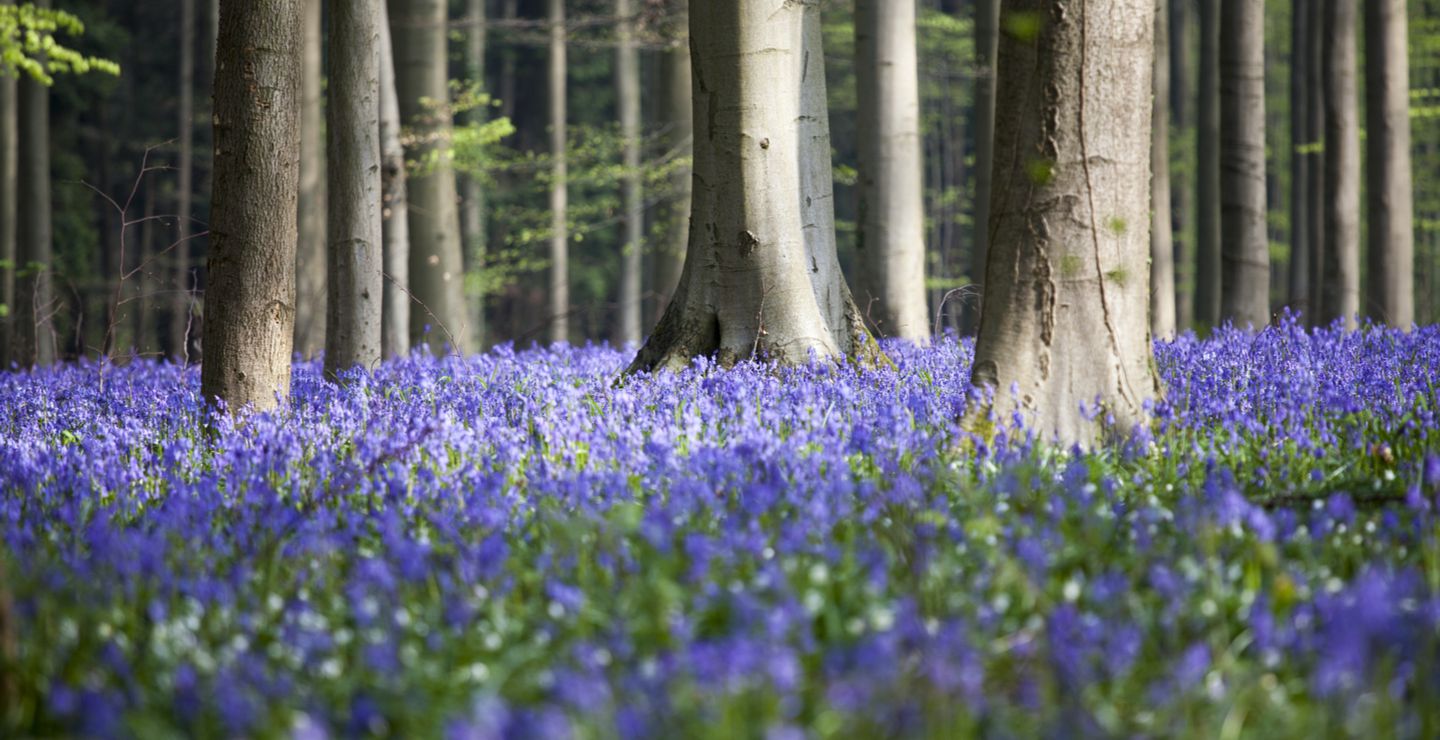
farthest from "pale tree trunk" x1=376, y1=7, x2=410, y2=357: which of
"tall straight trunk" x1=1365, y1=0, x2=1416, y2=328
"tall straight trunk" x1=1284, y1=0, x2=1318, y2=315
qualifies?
"tall straight trunk" x1=1284, y1=0, x2=1318, y2=315

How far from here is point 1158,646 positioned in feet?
9.41

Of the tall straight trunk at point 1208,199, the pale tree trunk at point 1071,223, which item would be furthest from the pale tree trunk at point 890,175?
the tall straight trunk at point 1208,199

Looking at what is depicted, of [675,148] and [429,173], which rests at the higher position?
[675,148]

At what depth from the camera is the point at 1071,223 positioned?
4930 mm

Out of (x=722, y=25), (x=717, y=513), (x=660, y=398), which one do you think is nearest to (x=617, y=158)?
(x=722, y=25)

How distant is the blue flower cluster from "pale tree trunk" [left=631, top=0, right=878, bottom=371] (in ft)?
6.05

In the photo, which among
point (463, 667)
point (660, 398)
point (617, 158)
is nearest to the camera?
point (463, 667)

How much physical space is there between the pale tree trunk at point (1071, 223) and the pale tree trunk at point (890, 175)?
22.1 feet

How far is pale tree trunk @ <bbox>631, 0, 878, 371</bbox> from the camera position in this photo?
24.1 ft

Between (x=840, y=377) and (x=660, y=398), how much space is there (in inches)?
40.5

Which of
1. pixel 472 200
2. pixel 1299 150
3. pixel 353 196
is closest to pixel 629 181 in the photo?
pixel 472 200

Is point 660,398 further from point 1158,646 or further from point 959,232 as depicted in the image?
point 959,232

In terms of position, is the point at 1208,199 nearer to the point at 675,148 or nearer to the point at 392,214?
the point at 675,148

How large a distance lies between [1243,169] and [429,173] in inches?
345
